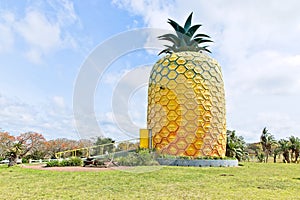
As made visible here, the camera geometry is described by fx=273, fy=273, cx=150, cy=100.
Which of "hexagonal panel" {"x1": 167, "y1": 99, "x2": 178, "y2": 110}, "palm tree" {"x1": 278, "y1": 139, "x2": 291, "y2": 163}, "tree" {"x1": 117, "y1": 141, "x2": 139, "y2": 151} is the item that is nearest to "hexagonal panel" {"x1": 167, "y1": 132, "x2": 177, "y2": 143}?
"hexagonal panel" {"x1": 167, "y1": 99, "x2": 178, "y2": 110}

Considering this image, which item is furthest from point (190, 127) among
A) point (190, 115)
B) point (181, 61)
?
point (181, 61)

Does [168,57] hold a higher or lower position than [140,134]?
higher

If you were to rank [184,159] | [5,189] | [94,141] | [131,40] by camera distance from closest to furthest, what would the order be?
[5,189] → [131,40] → [184,159] → [94,141]

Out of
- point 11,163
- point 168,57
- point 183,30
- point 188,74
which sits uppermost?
point 183,30

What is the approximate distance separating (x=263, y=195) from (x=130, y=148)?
13.2m

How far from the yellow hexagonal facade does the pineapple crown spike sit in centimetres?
111

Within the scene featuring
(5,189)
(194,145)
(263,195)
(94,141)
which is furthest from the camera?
(94,141)

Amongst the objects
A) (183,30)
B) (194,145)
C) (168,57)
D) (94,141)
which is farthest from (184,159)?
(94,141)

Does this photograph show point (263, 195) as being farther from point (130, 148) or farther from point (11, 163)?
point (11, 163)

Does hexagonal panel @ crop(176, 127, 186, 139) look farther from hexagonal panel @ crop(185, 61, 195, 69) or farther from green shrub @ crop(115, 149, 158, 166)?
hexagonal panel @ crop(185, 61, 195, 69)

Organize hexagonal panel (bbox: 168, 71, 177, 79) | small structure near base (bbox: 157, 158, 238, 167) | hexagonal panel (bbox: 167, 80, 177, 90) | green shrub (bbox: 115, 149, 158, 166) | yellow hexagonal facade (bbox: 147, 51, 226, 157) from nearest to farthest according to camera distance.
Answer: green shrub (bbox: 115, 149, 158, 166) < small structure near base (bbox: 157, 158, 238, 167) < yellow hexagonal facade (bbox: 147, 51, 226, 157) < hexagonal panel (bbox: 167, 80, 177, 90) < hexagonal panel (bbox: 168, 71, 177, 79)

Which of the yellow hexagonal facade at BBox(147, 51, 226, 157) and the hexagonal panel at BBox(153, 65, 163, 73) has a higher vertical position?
the hexagonal panel at BBox(153, 65, 163, 73)

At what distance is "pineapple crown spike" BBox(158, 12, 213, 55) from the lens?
19109mm

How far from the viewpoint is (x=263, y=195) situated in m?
6.99
